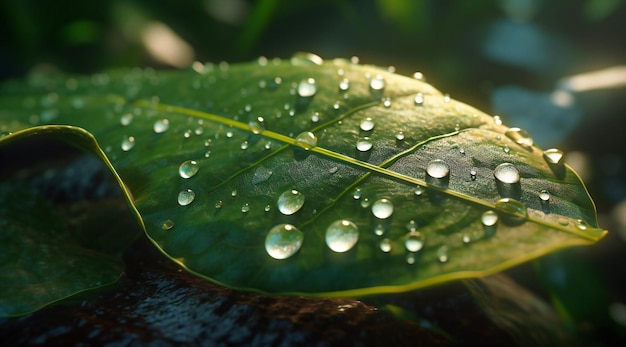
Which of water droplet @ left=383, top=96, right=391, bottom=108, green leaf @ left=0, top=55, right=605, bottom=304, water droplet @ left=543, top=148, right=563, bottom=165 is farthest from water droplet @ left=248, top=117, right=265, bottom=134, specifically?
water droplet @ left=543, top=148, right=563, bottom=165

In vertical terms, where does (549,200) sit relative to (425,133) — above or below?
below

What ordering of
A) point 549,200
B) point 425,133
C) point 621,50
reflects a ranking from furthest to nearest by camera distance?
point 621,50
point 425,133
point 549,200

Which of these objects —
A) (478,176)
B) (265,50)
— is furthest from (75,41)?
(478,176)

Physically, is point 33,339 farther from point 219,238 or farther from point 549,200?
point 549,200

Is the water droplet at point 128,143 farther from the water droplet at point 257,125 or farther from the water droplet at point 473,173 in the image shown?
the water droplet at point 473,173

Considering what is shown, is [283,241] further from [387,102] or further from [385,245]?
[387,102]

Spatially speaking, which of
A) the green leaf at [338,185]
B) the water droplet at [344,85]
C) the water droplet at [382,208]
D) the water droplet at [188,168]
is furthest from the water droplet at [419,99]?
the water droplet at [188,168]

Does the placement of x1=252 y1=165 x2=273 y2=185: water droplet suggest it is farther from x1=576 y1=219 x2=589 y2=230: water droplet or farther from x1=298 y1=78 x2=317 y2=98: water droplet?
x1=576 y1=219 x2=589 y2=230: water droplet
